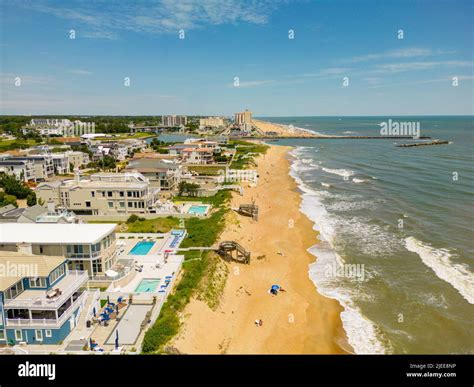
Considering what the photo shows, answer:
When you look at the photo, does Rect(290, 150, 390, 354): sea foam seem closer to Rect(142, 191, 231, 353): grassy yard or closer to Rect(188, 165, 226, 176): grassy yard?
Rect(142, 191, 231, 353): grassy yard

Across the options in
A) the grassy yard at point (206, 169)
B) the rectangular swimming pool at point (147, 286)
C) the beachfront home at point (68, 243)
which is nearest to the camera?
the beachfront home at point (68, 243)

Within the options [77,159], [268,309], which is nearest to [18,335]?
[268,309]

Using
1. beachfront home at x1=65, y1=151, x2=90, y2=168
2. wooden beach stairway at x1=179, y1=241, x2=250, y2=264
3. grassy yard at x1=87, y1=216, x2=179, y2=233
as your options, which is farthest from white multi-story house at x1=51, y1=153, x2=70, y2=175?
wooden beach stairway at x1=179, y1=241, x2=250, y2=264

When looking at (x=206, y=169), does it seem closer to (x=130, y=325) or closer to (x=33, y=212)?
→ (x=33, y=212)

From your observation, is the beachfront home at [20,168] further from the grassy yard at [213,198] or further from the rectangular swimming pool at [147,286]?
the rectangular swimming pool at [147,286]

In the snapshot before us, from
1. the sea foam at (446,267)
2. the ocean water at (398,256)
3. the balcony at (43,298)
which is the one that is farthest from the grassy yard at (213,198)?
the balcony at (43,298)
